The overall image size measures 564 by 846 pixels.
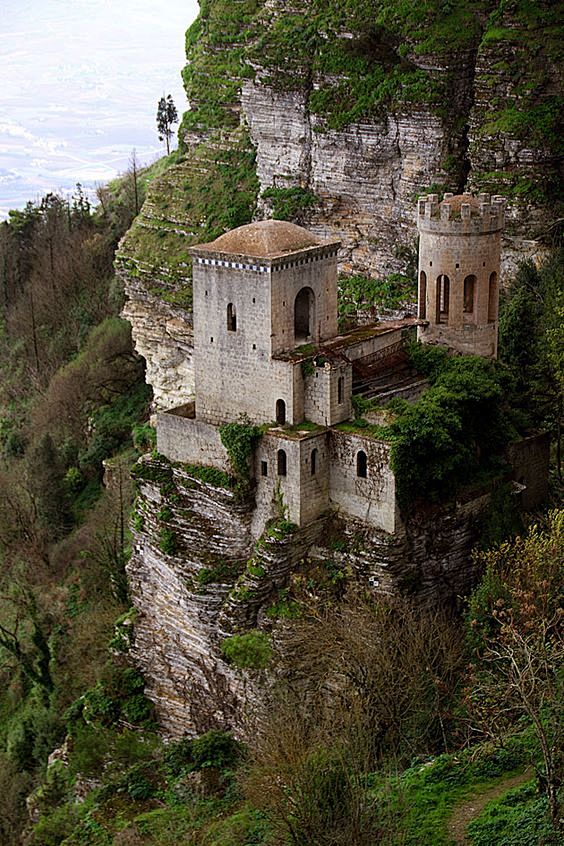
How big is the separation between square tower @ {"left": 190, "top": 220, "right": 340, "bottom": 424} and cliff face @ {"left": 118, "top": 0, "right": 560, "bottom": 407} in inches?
504

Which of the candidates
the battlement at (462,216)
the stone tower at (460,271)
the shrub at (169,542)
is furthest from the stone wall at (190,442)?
the battlement at (462,216)

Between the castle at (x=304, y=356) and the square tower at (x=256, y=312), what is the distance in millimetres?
27

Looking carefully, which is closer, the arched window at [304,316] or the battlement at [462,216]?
the arched window at [304,316]

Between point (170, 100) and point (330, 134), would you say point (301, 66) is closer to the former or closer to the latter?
point (330, 134)

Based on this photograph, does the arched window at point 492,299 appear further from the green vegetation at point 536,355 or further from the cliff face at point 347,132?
the cliff face at point 347,132

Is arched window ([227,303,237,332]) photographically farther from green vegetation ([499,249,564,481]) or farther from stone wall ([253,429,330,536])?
green vegetation ([499,249,564,481])

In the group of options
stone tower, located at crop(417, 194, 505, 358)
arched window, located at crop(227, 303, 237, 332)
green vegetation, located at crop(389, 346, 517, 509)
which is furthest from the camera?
stone tower, located at crop(417, 194, 505, 358)

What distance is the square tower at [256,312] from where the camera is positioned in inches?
1393

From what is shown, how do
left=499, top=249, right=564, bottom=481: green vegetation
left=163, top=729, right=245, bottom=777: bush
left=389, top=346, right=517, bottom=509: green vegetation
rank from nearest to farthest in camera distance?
left=389, top=346, right=517, bottom=509: green vegetation, left=163, top=729, right=245, bottom=777: bush, left=499, top=249, right=564, bottom=481: green vegetation

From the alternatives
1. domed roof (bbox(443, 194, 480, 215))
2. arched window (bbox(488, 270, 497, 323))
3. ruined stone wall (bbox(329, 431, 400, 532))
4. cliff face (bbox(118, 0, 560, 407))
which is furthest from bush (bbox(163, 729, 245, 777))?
cliff face (bbox(118, 0, 560, 407))

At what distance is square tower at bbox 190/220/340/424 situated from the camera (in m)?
35.4

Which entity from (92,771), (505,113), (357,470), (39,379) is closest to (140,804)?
(92,771)

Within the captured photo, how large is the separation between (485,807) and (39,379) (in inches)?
1752

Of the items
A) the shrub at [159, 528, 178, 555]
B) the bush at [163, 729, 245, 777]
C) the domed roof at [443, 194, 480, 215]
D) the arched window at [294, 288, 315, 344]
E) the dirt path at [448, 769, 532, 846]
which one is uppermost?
the domed roof at [443, 194, 480, 215]
